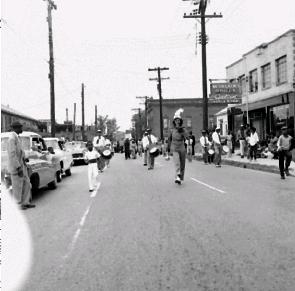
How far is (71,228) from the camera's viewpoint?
24.1 ft

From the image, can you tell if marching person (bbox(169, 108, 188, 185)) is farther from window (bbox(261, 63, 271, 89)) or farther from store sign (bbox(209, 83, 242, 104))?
window (bbox(261, 63, 271, 89))

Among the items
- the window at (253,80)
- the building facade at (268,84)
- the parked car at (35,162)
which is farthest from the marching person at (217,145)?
the window at (253,80)

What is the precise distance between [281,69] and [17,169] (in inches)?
893

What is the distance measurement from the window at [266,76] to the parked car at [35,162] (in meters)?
20.2


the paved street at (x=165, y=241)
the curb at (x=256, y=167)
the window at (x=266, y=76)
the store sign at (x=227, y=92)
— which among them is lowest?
the paved street at (x=165, y=241)

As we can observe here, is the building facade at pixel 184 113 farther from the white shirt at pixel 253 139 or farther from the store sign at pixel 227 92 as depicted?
the white shirt at pixel 253 139

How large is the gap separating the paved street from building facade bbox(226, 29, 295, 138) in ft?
56.4

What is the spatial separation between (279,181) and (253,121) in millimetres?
20774

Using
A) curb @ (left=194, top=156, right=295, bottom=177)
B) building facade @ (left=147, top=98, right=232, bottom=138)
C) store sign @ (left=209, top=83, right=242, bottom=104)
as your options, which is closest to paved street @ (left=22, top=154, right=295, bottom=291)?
curb @ (left=194, top=156, right=295, bottom=177)

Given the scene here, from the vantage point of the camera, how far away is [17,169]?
920 cm

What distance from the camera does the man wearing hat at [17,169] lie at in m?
9.09

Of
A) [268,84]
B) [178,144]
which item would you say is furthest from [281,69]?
[178,144]

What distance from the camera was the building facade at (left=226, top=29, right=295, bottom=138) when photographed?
2700cm

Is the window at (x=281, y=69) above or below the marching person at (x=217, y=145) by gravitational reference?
above
